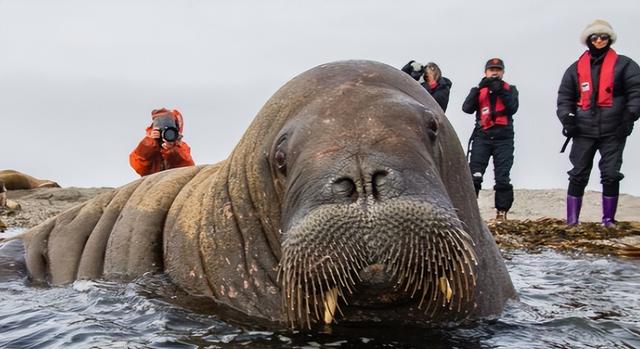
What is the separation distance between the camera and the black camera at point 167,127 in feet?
35.0

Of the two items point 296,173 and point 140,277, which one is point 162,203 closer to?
point 140,277

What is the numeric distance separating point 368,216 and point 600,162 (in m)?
8.53

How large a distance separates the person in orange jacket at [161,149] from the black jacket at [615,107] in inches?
210

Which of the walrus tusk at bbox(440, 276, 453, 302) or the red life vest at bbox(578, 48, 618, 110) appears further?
the red life vest at bbox(578, 48, 618, 110)

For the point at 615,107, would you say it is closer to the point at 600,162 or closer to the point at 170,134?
the point at 600,162

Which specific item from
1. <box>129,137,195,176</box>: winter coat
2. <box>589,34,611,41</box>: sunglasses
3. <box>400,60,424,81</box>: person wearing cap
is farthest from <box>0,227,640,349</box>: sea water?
<box>400,60,424,81</box>: person wearing cap

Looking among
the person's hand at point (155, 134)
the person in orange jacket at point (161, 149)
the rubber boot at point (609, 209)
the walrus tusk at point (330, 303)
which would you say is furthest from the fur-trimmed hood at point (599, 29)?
the walrus tusk at point (330, 303)

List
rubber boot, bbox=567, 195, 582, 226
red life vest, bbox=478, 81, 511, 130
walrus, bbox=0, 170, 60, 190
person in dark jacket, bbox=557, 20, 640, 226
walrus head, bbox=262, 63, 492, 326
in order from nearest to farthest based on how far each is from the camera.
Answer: walrus head, bbox=262, 63, 492, 326 < person in dark jacket, bbox=557, 20, 640, 226 < rubber boot, bbox=567, 195, 582, 226 < red life vest, bbox=478, 81, 511, 130 < walrus, bbox=0, 170, 60, 190

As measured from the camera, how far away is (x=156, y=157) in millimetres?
10992

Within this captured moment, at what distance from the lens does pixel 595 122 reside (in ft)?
37.9

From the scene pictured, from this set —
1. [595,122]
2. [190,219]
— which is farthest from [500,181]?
[190,219]

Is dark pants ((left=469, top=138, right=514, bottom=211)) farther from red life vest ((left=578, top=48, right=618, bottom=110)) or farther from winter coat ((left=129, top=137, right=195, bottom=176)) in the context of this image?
winter coat ((left=129, top=137, right=195, bottom=176))

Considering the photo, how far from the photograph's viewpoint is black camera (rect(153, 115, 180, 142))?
35.0 feet

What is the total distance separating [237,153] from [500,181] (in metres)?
8.42
